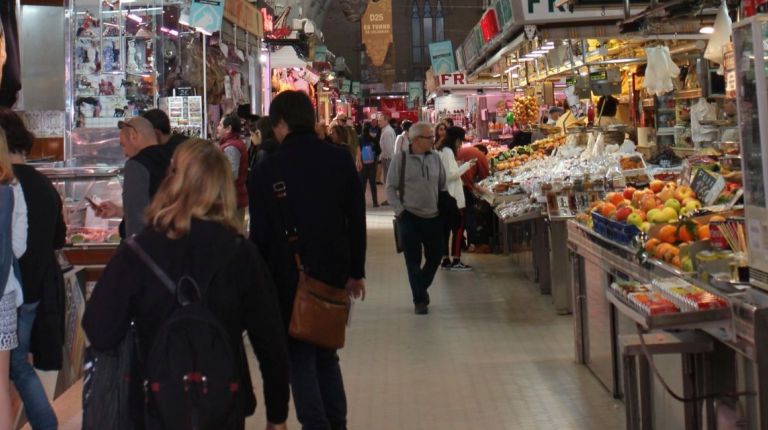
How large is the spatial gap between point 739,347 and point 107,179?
14.5ft

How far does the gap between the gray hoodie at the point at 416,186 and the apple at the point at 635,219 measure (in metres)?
3.07

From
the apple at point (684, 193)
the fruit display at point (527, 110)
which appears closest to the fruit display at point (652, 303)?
the apple at point (684, 193)

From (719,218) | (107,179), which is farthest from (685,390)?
(107,179)

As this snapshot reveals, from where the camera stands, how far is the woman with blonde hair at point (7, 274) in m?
4.19

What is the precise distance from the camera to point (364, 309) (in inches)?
356

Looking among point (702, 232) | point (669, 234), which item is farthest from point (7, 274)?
point (702, 232)

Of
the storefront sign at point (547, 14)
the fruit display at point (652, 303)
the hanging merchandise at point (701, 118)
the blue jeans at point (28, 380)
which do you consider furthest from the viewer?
the hanging merchandise at point (701, 118)

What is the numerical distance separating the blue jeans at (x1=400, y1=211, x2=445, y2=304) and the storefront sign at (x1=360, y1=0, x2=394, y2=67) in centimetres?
1752

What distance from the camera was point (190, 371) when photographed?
2.89 meters

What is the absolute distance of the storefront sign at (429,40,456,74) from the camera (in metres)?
27.8

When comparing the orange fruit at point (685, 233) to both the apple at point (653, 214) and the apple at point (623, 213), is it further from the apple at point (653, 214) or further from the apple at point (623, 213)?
the apple at point (623, 213)

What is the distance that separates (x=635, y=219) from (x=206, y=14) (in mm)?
4252

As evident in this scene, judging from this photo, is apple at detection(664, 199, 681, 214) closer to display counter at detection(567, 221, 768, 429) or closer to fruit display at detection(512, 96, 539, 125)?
display counter at detection(567, 221, 768, 429)

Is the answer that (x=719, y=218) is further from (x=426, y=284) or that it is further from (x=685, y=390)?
(x=426, y=284)
